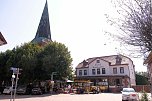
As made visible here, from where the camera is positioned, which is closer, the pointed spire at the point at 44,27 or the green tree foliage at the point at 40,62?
the green tree foliage at the point at 40,62

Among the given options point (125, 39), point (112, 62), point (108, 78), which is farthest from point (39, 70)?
point (125, 39)

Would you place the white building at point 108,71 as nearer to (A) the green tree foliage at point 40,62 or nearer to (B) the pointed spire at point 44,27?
(B) the pointed spire at point 44,27

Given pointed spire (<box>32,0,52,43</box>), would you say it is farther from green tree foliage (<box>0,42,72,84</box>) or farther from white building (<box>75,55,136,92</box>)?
green tree foliage (<box>0,42,72,84</box>)

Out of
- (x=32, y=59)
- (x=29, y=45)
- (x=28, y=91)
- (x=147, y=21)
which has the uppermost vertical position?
(x=29, y=45)

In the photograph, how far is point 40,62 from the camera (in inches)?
1828

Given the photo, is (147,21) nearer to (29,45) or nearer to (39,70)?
(39,70)

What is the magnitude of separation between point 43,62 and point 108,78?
881 inches

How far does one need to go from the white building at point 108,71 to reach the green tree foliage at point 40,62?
17.9 m

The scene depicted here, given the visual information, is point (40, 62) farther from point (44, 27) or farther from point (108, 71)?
point (44, 27)

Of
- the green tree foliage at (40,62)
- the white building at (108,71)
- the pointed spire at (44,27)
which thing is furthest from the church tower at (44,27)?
the green tree foliage at (40,62)

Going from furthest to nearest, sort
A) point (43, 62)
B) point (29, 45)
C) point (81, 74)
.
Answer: point (81, 74) < point (29, 45) < point (43, 62)

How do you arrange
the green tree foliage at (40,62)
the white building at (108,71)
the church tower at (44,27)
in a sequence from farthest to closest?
the church tower at (44,27)
the white building at (108,71)
the green tree foliage at (40,62)

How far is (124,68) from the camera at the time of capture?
6247 cm

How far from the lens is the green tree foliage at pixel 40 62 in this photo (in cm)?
4459
